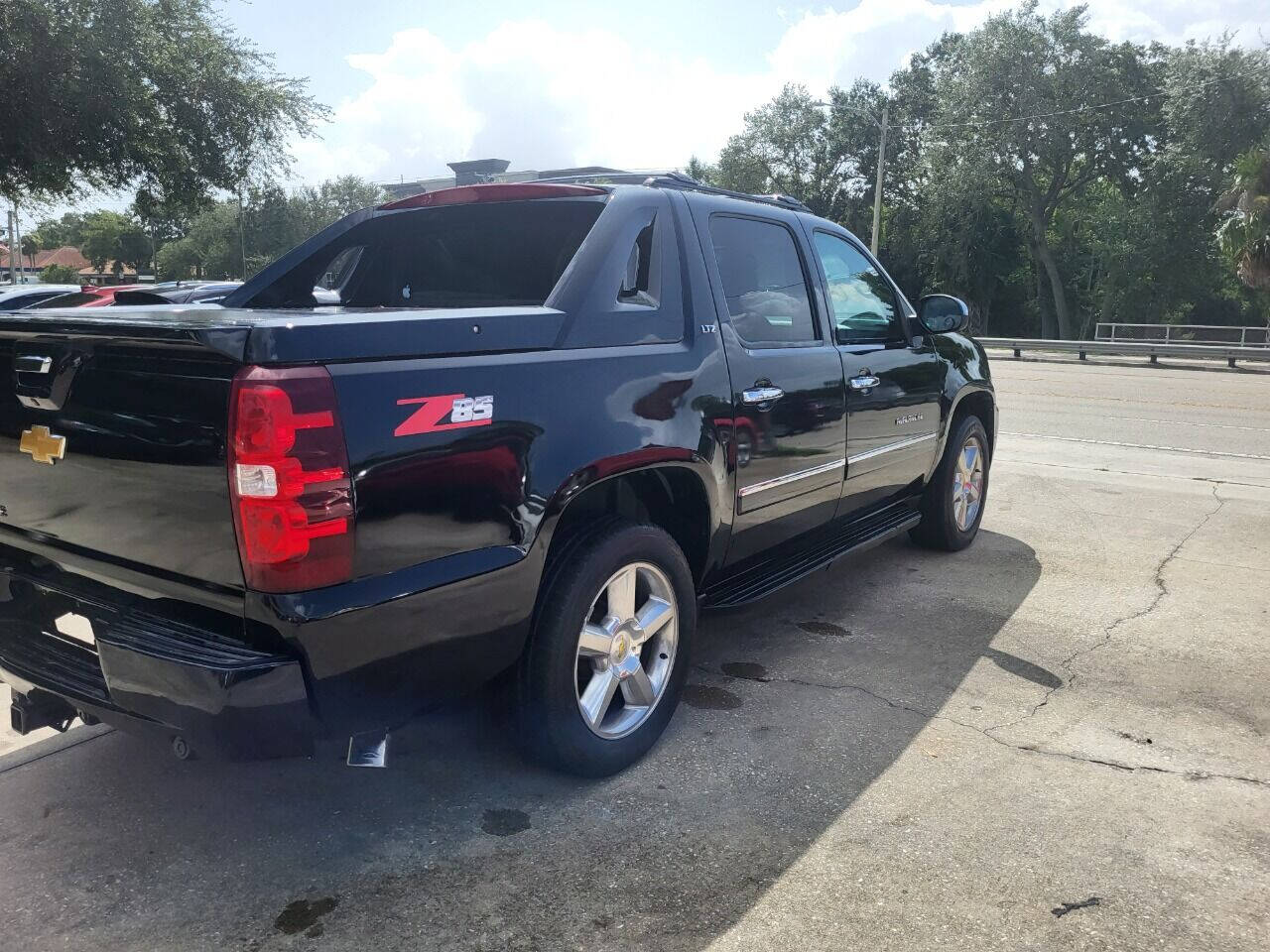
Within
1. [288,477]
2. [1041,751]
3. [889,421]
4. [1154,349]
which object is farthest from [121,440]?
[1154,349]

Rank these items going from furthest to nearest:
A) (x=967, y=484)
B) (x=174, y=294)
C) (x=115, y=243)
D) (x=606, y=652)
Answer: (x=115, y=243) < (x=174, y=294) < (x=967, y=484) < (x=606, y=652)

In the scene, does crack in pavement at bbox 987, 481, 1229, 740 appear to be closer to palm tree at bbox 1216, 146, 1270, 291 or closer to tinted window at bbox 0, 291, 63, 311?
tinted window at bbox 0, 291, 63, 311

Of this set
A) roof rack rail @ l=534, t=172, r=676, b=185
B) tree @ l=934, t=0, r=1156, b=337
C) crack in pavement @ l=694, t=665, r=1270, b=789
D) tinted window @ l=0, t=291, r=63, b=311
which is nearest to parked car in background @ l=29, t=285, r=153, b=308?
tinted window @ l=0, t=291, r=63, b=311

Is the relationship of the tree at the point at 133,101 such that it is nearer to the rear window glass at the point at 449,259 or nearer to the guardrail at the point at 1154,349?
the rear window glass at the point at 449,259

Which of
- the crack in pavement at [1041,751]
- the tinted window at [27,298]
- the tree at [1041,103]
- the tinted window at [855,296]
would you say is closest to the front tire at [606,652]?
the crack in pavement at [1041,751]

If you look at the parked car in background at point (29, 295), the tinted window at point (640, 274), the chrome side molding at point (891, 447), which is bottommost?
the chrome side molding at point (891, 447)

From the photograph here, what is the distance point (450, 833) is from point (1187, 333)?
3717cm

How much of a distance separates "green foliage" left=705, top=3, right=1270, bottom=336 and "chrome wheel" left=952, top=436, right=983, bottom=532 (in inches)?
1065

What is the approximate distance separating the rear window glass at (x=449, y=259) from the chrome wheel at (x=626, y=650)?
1.01 meters

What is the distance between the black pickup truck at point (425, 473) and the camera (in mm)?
2258

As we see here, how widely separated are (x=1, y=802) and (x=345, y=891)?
1.21 metres

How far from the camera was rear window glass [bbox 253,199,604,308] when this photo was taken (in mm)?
3514

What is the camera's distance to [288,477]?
2199 mm

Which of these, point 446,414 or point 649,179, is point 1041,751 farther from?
point 649,179
